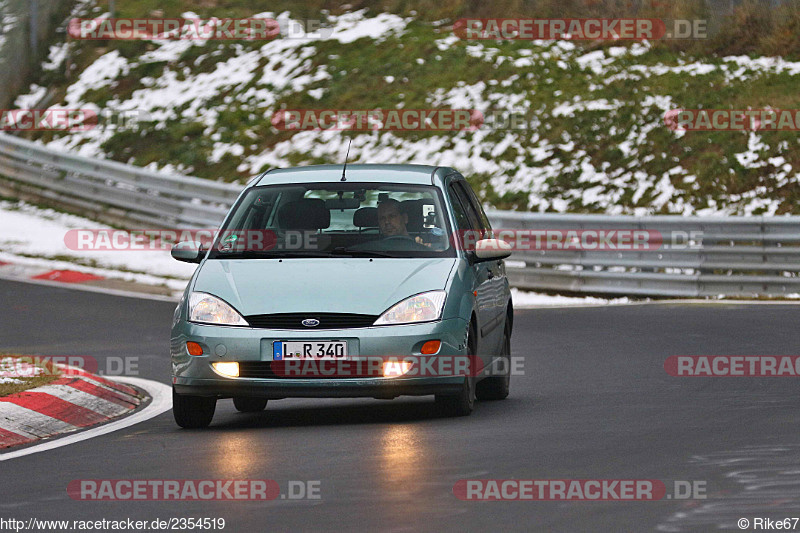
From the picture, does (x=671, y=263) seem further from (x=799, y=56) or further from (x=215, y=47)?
(x=215, y=47)

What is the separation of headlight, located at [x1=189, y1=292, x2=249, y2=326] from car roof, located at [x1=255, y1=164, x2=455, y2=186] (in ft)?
4.80

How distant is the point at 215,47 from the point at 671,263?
59.8ft

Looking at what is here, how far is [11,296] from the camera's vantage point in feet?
71.0

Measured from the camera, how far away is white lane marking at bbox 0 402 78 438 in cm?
1034

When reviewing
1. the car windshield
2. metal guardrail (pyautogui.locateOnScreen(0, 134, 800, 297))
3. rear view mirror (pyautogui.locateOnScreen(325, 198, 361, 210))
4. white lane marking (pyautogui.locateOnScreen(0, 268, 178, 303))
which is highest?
rear view mirror (pyautogui.locateOnScreen(325, 198, 361, 210))

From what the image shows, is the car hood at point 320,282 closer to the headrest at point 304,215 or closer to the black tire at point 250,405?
the headrest at point 304,215

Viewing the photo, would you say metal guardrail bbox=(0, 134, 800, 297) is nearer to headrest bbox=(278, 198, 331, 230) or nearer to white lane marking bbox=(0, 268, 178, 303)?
white lane marking bbox=(0, 268, 178, 303)

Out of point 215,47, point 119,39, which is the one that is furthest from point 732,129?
point 119,39

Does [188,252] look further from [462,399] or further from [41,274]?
[41,274]

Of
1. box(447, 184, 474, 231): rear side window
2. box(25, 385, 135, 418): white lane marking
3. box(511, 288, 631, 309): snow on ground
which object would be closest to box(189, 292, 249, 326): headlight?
box(25, 385, 135, 418): white lane marking

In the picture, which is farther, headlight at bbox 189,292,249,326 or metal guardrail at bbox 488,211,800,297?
metal guardrail at bbox 488,211,800,297

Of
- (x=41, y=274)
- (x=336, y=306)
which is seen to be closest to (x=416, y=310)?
(x=336, y=306)

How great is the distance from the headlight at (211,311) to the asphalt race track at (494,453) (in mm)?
699

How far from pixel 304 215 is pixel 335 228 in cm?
35
